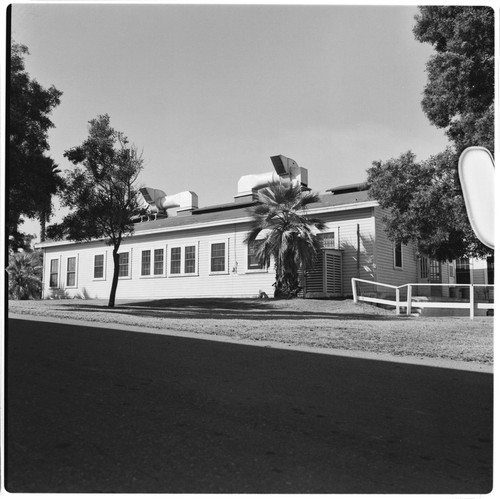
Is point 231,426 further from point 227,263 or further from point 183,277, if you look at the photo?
point 183,277

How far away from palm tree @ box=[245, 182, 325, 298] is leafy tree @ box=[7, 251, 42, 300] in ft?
34.8

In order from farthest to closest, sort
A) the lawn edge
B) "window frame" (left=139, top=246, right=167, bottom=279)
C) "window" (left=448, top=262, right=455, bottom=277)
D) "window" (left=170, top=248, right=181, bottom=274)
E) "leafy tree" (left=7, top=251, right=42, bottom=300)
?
"window frame" (left=139, top=246, right=167, bottom=279) → "window" (left=170, top=248, right=181, bottom=274) → "window" (left=448, top=262, right=455, bottom=277) → the lawn edge → "leafy tree" (left=7, top=251, right=42, bottom=300)

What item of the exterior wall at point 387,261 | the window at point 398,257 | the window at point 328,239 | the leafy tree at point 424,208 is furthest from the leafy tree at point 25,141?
the window at point 398,257

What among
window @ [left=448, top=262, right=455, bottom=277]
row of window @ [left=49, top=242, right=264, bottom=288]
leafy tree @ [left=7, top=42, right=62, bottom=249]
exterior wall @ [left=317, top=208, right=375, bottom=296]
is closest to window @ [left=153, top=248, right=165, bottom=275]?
row of window @ [left=49, top=242, right=264, bottom=288]

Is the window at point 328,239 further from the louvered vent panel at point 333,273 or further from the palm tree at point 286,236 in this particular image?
the palm tree at point 286,236

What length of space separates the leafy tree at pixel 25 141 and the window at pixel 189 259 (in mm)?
15658

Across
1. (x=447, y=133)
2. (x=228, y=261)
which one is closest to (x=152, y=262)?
(x=228, y=261)

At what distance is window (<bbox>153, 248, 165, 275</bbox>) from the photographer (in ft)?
63.0

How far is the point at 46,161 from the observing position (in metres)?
2.92

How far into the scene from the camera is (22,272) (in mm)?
2971

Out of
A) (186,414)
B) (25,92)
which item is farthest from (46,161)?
(186,414)

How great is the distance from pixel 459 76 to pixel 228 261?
39.7 feet

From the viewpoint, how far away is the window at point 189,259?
18469 millimetres

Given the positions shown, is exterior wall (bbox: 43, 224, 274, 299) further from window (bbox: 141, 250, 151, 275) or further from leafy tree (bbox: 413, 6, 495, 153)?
leafy tree (bbox: 413, 6, 495, 153)
